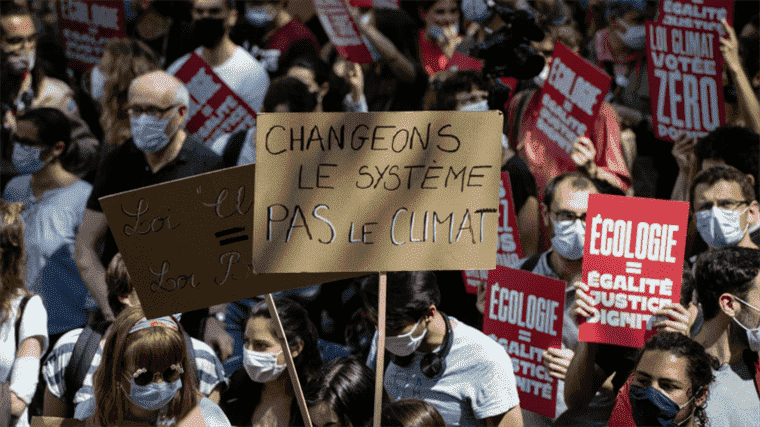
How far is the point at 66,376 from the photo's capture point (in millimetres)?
3619

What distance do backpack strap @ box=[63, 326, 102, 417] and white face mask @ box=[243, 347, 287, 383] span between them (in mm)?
578

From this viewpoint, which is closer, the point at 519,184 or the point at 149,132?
the point at 149,132

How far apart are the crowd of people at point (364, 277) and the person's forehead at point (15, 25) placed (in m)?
0.01

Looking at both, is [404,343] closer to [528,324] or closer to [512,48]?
[528,324]

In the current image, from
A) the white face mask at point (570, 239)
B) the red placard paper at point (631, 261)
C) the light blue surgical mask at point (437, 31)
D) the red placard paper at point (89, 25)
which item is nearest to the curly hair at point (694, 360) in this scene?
the red placard paper at point (631, 261)

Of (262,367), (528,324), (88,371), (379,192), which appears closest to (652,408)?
(528,324)

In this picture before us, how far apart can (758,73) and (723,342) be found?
2.81 meters

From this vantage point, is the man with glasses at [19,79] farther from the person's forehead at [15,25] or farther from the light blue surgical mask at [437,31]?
the light blue surgical mask at [437,31]

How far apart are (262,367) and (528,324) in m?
1.04

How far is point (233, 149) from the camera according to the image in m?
5.18

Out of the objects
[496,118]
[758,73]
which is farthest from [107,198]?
[758,73]

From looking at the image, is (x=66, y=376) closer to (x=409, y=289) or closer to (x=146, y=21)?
(x=409, y=289)

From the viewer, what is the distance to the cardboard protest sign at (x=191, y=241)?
2725 mm

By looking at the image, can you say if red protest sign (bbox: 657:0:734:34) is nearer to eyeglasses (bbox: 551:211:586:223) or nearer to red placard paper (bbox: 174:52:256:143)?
eyeglasses (bbox: 551:211:586:223)
